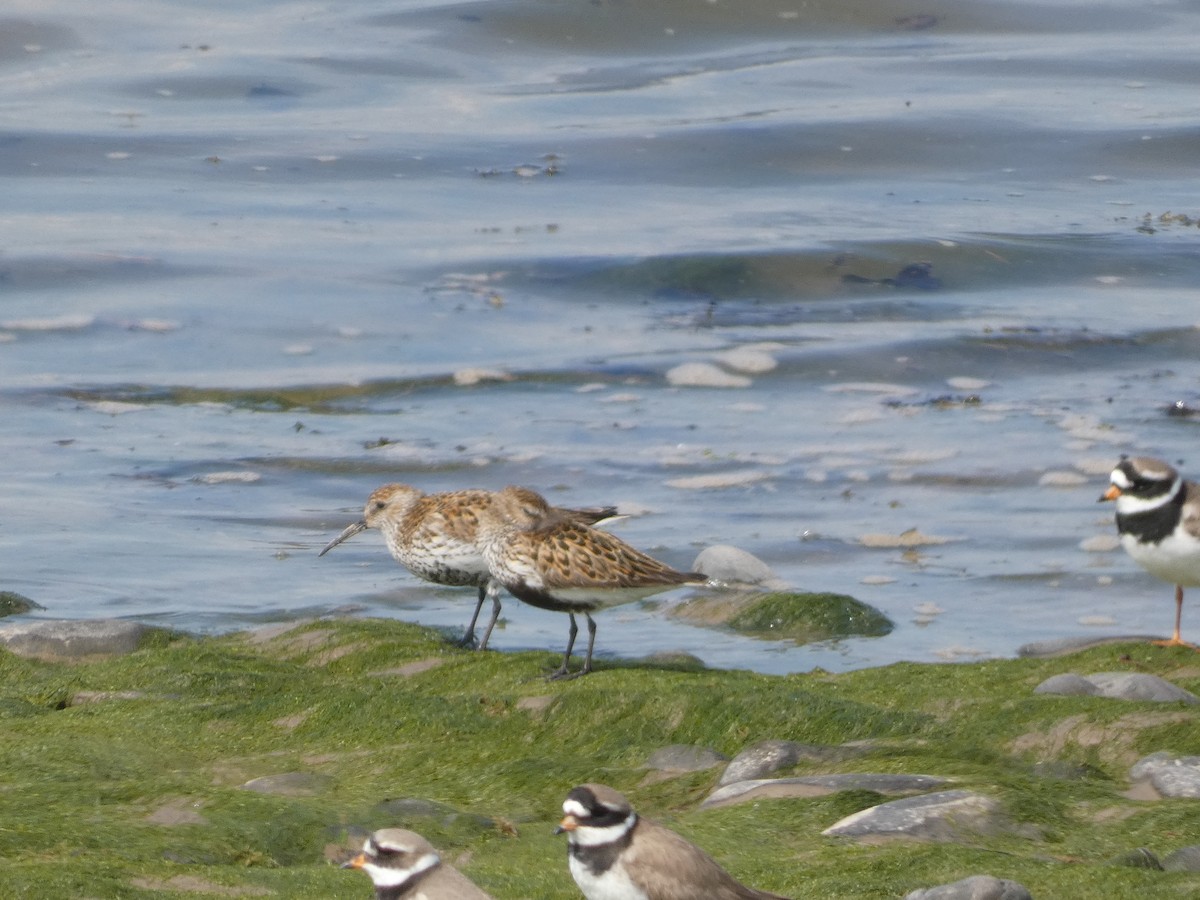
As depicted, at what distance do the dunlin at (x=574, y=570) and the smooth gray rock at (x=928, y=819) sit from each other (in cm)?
322

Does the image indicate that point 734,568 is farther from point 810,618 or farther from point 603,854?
point 603,854

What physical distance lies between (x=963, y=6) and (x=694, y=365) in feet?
69.3

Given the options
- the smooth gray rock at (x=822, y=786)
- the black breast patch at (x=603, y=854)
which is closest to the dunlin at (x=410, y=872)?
the black breast patch at (x=603, y=854)

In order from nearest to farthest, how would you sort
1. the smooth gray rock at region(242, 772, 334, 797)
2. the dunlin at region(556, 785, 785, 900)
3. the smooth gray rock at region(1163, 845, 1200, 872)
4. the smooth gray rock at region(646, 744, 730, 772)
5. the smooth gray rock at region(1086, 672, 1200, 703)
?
the dunlin at region(556, 785, 785, 900), the smooth gray rock at region(1163, 845, 1200, 872), the smooth gray rock at region(242, 772, 334, 797), the smooth gray rock at region(646, 744, 730, 772), the smooth gray rock at region(1086, 672, 1200, 703)

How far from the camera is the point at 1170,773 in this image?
7.02 metres

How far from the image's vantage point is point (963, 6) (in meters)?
37.2

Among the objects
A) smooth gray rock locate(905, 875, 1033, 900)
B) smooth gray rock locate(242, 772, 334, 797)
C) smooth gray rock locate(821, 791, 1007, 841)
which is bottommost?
smooth gray rock locate(242, 772, 334, 797)

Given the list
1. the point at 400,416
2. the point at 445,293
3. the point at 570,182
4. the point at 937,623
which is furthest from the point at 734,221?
the point at 937,623

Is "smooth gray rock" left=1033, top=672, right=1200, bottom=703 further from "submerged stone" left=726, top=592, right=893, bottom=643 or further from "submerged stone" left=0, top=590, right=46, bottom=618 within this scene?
"submerged stone" left=0, top=590, right=46, bottom=618

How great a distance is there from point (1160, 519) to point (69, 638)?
6167 millimetres

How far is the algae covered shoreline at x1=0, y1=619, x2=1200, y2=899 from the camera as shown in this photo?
6.13 meters

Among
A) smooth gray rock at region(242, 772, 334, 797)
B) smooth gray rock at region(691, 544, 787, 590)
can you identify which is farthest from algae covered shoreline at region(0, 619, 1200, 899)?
smooth gray rock at region(691, 544, 787, 590)

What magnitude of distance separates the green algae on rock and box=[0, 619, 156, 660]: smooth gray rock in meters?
3.69

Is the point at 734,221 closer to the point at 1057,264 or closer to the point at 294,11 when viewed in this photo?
the point at 1057,264
